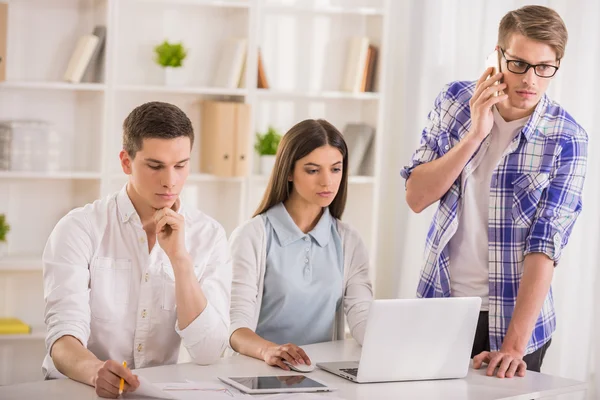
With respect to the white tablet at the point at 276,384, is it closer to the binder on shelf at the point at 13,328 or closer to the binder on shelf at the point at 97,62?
the binder on shelf at the point at 13,328

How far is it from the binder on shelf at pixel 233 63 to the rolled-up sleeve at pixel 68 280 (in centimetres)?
211

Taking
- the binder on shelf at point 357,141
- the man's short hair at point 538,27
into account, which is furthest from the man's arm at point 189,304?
the binder on shelf at point 357,141

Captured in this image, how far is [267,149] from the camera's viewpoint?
4.37 meters

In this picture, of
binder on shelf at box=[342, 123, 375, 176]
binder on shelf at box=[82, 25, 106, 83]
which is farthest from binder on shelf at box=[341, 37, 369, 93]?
binder on shelf at box=[82, 25, 106, 83]

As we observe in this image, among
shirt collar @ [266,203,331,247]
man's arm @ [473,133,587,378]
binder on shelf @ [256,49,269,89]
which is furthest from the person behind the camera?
binder on shelf @ [256,49,269,89]

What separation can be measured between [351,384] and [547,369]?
5.44 ft

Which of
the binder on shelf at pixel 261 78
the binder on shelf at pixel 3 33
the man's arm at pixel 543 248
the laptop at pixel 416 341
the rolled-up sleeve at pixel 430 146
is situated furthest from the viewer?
the binder on shelf at pixel 261 78

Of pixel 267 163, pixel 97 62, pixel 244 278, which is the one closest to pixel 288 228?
pixel 244 278

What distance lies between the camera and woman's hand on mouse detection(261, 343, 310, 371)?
2180 millimetres

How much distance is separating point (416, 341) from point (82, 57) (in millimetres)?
2507

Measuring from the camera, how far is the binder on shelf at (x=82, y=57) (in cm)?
397

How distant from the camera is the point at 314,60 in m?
4.64

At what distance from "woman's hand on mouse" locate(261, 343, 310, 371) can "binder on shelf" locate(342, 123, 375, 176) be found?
237 cm

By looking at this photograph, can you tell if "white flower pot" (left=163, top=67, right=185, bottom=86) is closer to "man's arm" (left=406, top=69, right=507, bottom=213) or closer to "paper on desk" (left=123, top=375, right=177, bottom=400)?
"man's arm" (left=406, top=69, right=507, bottom=213)
